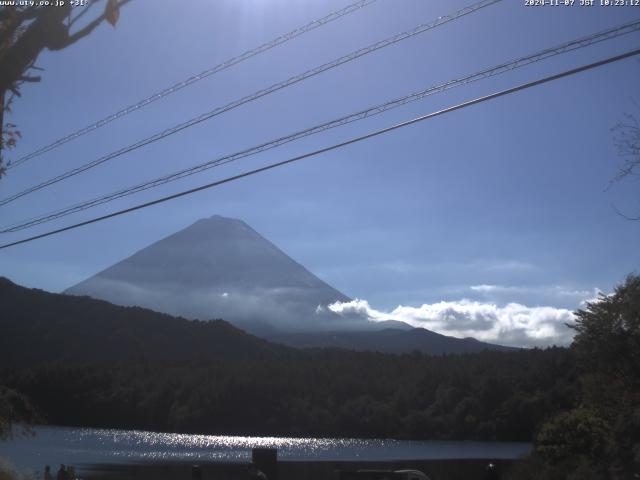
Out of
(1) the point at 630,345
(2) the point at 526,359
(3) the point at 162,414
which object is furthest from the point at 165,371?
(1) the point at 630,345

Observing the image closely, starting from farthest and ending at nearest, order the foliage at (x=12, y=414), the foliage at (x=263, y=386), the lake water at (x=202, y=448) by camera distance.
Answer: the foliage at (x=263, y=386)
the lake water at (x=202, y=448)
the foliage at (x=12, y=414)

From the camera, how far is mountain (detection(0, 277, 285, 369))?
9900cm

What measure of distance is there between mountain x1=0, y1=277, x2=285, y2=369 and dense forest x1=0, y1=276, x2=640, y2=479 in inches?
8.3

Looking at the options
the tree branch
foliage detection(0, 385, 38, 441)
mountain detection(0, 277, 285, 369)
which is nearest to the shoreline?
foliage detection(0, 385, 38, 441)

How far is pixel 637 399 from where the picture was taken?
2011 cm

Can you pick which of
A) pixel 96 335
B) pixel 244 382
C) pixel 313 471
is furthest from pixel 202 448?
pixel 96 335

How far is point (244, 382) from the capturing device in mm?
94375

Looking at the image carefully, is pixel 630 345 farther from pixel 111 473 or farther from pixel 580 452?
pixel 111 473

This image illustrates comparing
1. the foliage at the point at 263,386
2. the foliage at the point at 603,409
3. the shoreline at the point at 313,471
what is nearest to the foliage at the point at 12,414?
the foliage at the point at 603,409

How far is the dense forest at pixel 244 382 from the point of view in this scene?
7975cm

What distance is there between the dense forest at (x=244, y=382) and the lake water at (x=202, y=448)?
258cm

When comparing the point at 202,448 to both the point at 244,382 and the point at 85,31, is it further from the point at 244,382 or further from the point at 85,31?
the point at 85,31

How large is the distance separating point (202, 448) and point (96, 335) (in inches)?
1778

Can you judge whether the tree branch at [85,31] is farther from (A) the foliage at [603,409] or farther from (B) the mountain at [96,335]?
(B) the mountain at [96,335]
